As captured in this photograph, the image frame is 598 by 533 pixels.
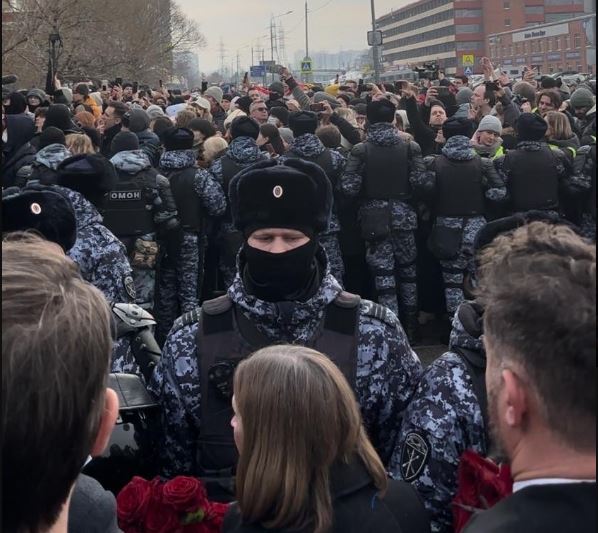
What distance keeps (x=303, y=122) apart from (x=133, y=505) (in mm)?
5533

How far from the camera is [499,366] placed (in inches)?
61.0

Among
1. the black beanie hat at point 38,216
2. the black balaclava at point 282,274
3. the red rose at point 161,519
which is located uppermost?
the black beanie hat at point 38,216

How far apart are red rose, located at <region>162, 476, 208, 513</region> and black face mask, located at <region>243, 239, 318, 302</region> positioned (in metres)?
0.85

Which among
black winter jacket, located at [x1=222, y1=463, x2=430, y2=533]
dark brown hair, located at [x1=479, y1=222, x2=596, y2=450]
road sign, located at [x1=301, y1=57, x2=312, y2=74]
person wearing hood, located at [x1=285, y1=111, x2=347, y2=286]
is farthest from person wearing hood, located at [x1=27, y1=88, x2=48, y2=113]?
road sign, located at [x1=301, y1=57, x2=312, y2=74]

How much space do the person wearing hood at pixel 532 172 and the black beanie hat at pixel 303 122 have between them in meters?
1.66

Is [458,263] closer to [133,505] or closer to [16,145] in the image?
[16,145]

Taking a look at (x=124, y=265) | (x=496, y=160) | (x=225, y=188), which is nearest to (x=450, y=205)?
(x=496, y=160)

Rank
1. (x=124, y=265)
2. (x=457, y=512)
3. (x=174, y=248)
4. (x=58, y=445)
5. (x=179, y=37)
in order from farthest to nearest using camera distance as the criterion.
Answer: (x=179, y=37) → (x=174, y=248) → (x=124, y=265) → (x=457, y=512) → (x=58, y=445)

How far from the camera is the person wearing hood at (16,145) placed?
751cm

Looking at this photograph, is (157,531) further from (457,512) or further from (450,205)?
(450,205)

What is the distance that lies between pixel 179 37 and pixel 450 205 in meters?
61.6

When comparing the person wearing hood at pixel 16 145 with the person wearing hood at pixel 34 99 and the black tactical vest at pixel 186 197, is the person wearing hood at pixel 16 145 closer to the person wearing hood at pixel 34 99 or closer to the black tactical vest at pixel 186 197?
the black tactical vest at pixel 186 197

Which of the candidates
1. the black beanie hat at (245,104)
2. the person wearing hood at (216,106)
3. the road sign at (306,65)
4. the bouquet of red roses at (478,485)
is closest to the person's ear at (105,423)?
the bouquet of red roses at (478,485)

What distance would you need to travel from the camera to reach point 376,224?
7.14m
